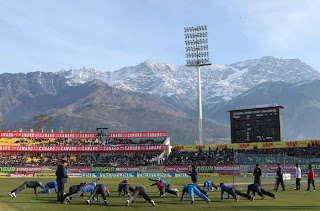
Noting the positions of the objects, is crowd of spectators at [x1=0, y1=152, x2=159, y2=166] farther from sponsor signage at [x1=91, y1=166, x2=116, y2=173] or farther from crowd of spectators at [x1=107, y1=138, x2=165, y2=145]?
sponsor signage at [x1=91, y1=166, x2=116, y2=173]

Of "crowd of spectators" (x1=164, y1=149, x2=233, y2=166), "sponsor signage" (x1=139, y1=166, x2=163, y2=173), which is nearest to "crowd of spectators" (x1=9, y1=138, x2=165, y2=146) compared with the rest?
"crowd of spectators" (x1=164, y1=149, x2=233, y2=166)

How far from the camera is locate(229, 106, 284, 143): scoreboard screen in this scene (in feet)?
233

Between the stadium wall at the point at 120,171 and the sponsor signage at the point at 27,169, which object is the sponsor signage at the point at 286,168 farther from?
the sponsor signage at the point at 27,169

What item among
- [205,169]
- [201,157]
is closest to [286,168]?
[205,169]

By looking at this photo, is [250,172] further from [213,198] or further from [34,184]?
[34,184]

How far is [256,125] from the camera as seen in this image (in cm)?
7244

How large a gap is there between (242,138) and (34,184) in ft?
174

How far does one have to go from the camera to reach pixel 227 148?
81.1m

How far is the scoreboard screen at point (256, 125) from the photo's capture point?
70875mm

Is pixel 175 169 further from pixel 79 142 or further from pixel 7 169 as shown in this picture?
pixel 79 142

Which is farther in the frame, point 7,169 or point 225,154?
point 225,154

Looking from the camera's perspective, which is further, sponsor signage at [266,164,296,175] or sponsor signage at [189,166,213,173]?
sponsor signage at [189,166,213,173]

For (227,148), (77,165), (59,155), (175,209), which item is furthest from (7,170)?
(175,209)

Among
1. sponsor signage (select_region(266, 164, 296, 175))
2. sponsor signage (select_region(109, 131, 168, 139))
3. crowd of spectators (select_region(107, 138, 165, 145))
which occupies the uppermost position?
sponsor signage (select_region(109, 131, 168, 139))
